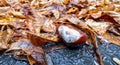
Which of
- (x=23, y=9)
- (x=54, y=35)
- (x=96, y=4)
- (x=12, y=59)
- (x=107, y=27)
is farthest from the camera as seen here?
(x=96, y=4)

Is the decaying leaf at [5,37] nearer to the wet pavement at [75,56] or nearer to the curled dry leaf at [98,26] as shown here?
the wet pavement at [75,56]

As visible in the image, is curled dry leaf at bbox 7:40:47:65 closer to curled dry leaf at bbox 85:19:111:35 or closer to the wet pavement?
the wet pavement

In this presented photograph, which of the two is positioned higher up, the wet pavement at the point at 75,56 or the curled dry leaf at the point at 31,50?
the curled dry leaf at the point at 31,50

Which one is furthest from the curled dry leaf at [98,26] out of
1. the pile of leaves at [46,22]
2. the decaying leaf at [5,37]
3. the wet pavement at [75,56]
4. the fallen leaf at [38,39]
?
the decaying leaf at [5,37]

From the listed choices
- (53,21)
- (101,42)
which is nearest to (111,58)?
(101,42)

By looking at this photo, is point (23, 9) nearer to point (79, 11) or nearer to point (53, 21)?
point (53, 21)
